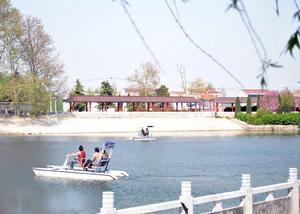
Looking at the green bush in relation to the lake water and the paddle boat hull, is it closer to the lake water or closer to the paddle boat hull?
the lake water

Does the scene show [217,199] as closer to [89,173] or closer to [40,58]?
[89,173]

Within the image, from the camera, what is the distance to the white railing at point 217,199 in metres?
8.98

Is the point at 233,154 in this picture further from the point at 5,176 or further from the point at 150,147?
the point at 5,176

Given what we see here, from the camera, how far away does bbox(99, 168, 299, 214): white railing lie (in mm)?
8984

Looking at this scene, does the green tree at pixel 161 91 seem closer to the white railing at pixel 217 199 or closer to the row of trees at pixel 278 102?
the row of trees at pixel 278 102

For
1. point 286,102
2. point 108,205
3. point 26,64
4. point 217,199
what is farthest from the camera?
point 286,102

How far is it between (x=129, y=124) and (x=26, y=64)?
16533mm

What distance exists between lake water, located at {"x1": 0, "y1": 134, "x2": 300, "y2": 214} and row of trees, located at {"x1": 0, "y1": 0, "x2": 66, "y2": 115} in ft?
36.6

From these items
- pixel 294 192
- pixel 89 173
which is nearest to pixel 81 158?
pixel 89 173

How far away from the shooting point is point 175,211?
63.4ft

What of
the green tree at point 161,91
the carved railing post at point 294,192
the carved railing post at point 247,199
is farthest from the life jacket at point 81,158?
the green tree at point 161,91

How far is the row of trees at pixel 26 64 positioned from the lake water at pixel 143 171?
11.2 meters

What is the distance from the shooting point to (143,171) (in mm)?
35969

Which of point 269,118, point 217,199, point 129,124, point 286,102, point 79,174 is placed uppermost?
point 286,102
